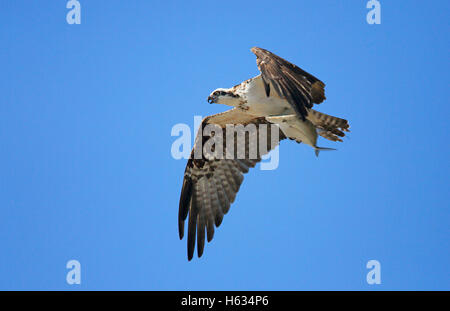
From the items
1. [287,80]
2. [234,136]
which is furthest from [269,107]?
[287,80]

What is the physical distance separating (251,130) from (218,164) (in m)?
0.93

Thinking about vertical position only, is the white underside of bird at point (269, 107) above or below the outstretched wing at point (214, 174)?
above

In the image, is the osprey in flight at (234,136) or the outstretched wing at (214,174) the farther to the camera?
the outstretched wing at (214,174)

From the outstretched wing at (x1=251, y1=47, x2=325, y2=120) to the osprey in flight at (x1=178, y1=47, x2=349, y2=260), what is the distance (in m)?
0.02

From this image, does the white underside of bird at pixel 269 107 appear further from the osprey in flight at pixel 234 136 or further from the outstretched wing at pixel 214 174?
the outstretched wing at pixel 214 174

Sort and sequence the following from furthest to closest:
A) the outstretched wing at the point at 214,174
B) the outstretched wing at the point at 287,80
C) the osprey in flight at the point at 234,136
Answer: the outstretched wing at the point at 214,174 < the osprey in flight at the point at 234,136 < the outstretched wing at the point at 287,80

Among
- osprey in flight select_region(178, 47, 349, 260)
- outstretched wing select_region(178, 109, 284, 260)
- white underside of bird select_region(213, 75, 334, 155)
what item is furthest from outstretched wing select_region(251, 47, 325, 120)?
outstretched wing select_region(178, 109, 284, 260)

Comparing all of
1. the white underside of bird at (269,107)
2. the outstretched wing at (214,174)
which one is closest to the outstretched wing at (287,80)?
the white underside of bird at (269,107)

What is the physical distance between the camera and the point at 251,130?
37.1ft

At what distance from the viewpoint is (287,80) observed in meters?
8.20

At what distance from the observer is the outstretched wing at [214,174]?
10.9 meters

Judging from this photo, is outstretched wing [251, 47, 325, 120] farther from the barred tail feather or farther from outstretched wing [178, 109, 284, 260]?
outstretched wing [178, 109, 284, 260]
